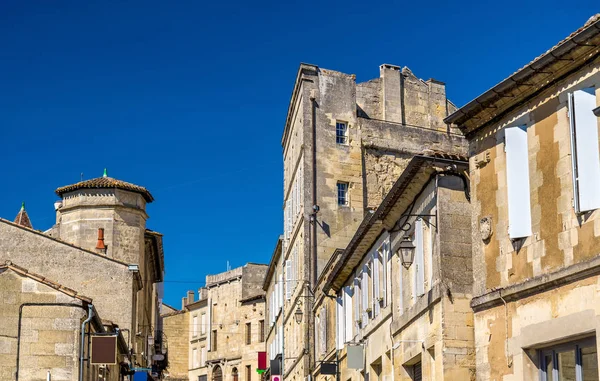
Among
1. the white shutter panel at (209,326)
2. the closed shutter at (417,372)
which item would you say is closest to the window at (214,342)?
the white shutter panel at (209,326)

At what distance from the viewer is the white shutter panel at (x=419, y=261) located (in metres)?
17.4

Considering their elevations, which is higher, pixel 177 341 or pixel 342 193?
pixel 342 193

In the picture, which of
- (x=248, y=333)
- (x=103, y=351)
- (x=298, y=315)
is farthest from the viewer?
(x=248, y=333)

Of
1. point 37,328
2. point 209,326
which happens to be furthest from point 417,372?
point 209,326

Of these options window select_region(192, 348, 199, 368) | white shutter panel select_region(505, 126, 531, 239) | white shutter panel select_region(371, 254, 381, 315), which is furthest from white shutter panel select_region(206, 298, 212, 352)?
white shutter panel select_region(505, 126, 531, 239)

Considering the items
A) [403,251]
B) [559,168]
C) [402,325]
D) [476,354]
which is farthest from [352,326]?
[559,168]

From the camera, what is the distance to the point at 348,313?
26141 mm

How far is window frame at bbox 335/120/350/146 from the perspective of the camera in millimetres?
38031

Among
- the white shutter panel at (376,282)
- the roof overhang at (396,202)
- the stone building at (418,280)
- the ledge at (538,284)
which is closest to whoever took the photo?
the ledge at (538,284)

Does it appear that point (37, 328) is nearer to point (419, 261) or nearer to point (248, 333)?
point (419, 261)

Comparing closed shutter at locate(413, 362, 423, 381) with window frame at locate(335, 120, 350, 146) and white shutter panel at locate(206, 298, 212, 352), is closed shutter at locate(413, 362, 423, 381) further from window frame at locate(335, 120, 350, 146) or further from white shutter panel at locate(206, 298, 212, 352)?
white shutter panel at locate(206, 298, 212, 352)

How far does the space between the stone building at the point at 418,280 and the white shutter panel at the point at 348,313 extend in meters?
1.09

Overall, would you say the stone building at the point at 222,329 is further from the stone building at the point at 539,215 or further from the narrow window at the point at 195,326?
the stone building at the point at 539,215

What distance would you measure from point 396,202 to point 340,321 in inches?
362
